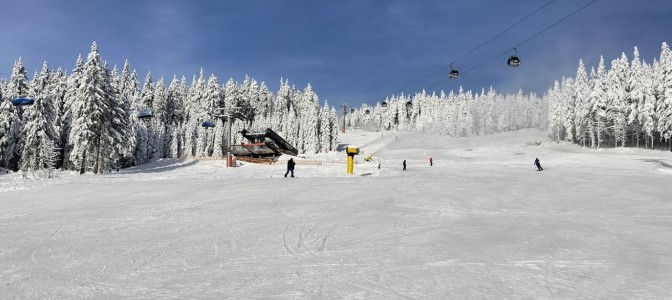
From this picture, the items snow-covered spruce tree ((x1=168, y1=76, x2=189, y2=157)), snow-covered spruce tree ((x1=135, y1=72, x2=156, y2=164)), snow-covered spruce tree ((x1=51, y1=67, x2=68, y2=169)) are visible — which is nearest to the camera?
snow-covered spruce tree ((x1=51, y1=67, x2=68, y2=169))

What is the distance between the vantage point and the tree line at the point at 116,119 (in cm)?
3794

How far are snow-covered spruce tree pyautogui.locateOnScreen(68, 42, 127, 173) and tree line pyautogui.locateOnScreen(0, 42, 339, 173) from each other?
84mm

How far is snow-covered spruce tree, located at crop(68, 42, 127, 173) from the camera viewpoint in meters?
36.8

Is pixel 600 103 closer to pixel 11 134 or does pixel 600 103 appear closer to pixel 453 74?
pixel 453 74

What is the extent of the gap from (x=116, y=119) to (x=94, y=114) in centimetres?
348

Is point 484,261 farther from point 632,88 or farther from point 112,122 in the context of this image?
point 632,88

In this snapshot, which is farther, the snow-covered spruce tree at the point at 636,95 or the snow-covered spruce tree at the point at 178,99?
the snow-covered spruce tree at the point at 178,99

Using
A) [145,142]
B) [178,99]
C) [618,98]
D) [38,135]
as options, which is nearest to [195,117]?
[178,99]

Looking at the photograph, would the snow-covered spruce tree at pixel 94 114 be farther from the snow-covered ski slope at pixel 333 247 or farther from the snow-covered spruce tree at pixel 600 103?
the snow-covered spruce tree at pixel 600 103

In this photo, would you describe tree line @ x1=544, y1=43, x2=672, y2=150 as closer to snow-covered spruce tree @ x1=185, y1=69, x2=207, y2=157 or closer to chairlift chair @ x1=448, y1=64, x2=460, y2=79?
chairlift chair @ x1=448, y1=64, x2=460, y2=79

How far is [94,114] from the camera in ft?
121

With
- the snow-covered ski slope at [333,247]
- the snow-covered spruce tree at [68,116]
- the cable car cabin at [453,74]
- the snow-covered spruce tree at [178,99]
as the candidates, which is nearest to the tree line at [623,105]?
the cable car cabin at [453,74]

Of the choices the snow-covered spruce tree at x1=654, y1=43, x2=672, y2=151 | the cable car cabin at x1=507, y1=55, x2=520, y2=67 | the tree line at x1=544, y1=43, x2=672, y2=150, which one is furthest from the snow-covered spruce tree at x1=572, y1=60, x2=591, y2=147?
A: the cable car cabin at x1=507, y1=55, x2=520, y2=67

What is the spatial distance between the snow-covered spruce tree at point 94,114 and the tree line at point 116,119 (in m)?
0.08
